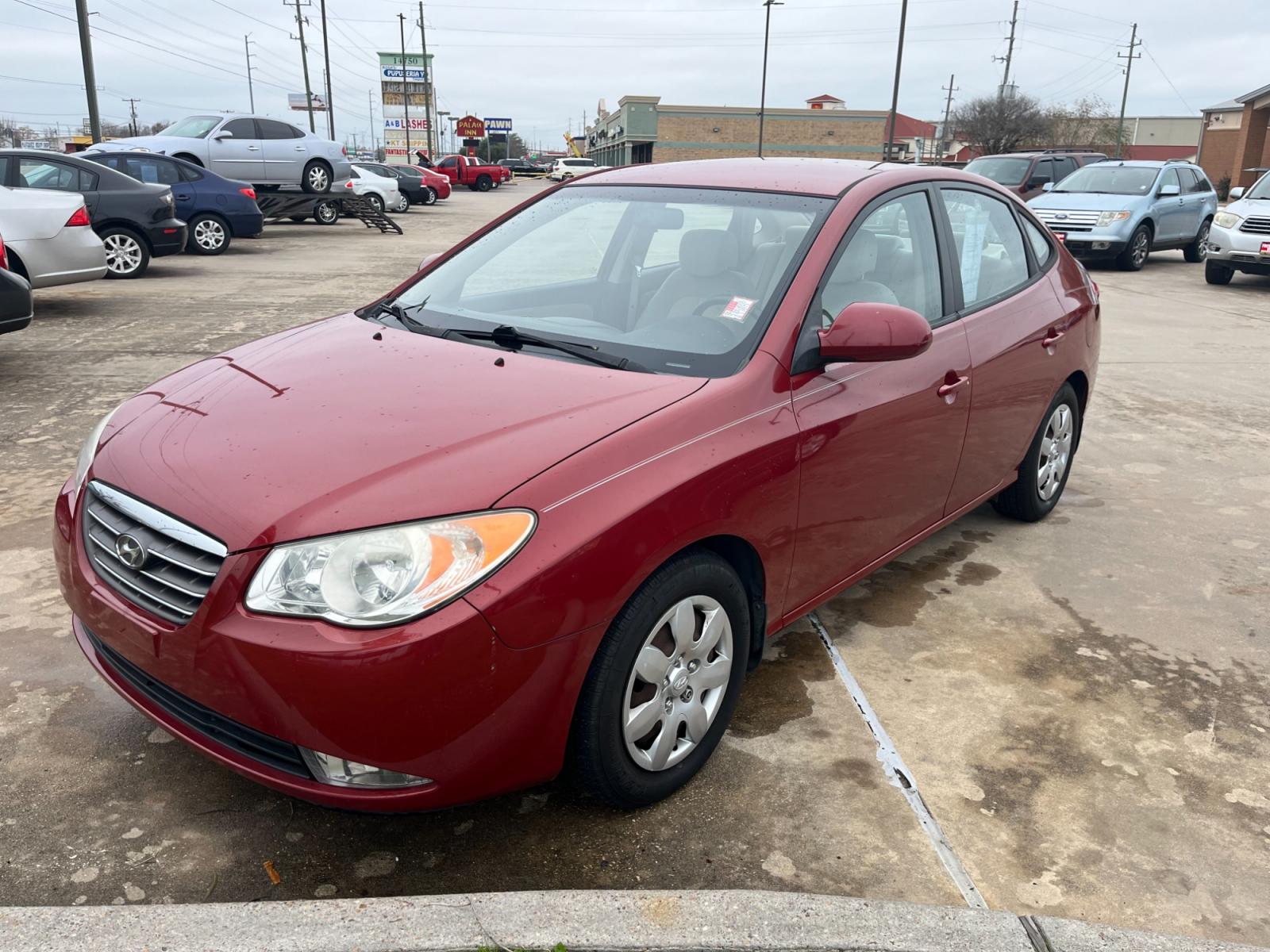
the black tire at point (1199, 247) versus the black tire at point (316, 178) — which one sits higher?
the black tire at point (316, 178)

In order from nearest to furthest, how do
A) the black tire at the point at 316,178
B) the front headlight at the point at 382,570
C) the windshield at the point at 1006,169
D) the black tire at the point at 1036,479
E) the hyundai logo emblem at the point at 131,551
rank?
the front headlight at the point at 382,570, the hyundai logo emblem at the point at 131,551, the black tire at the point at 1036,479, the windshield at the point at 1006,169, the black tire at the point at 316,178

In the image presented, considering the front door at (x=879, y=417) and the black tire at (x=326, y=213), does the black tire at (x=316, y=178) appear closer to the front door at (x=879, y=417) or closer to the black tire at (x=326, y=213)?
the black tire at (x=326, y=213)

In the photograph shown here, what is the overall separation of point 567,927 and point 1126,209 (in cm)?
1579

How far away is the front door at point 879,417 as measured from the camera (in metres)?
2.93

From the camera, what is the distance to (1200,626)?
3779 millimetres

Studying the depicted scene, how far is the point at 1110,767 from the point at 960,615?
1005 mm

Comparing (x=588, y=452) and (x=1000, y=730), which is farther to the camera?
(x=1000, y=730)

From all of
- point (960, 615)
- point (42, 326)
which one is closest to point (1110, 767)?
point (960, 615)

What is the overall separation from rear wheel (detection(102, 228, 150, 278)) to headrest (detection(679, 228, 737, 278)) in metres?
11.0

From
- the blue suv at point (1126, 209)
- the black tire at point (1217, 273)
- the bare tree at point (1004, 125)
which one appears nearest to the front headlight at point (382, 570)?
the black tire at point (1217, 273)

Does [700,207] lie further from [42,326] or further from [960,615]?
[42,326]

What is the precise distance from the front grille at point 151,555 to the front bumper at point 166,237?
36.6ft

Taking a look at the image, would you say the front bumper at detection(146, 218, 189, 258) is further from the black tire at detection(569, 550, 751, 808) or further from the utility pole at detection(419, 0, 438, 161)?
the utility pole at detection(419, 0, 438, 161)

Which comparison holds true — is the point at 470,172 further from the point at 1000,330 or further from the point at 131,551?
the point at 131,551
